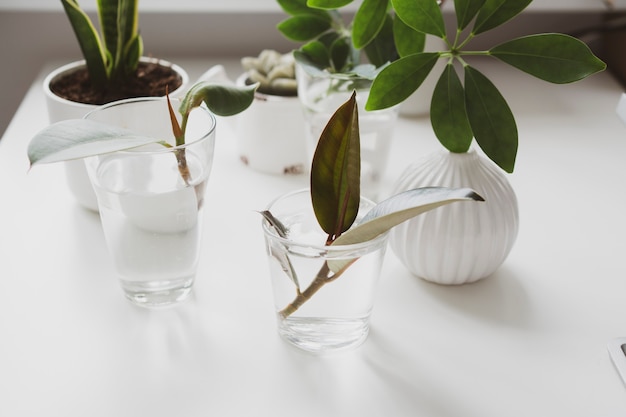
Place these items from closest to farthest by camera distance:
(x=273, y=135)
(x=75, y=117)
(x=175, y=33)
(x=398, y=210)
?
(x=398, y=210) → (x=75, y=117) → (x=273, y=135) → (x=175, y=33)

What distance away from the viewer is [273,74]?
32.4 inches

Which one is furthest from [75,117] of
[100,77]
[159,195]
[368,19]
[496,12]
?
[496,12]

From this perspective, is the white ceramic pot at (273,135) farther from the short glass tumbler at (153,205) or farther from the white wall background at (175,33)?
the white wall background at (175,33)

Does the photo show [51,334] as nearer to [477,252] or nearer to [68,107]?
[68,107]

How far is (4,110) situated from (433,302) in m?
0.83

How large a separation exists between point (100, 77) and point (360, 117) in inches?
9.8

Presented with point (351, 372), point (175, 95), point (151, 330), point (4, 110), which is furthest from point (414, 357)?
point (4, 110)

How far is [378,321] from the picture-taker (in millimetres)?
629

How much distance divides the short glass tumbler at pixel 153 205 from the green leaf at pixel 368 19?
5.5 inches

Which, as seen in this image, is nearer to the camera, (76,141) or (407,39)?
(76,141)

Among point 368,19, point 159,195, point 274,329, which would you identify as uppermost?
point 368,19

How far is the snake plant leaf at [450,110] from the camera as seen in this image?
1.96 ft

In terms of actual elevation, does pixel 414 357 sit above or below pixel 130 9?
below

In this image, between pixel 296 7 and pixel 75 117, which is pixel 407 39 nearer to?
pixel 296 7
